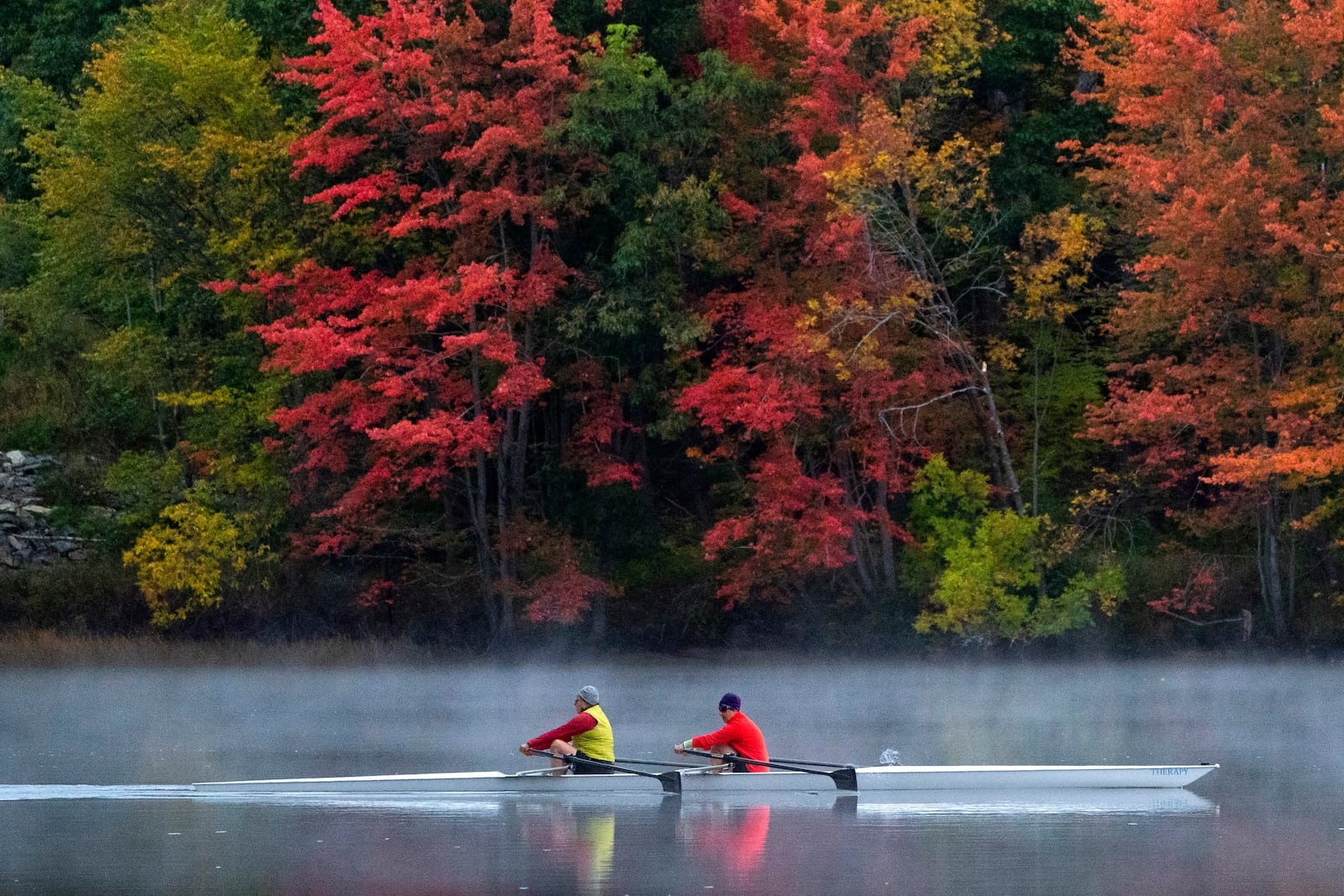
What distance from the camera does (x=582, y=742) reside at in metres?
18.3

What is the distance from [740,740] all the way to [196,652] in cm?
1852

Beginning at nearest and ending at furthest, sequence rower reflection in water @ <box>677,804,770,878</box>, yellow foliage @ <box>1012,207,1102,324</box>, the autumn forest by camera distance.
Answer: rower reflection in water @ <box>677,804,770,878</box>, the autumn forest, yellow foliage @ <box>1012,207,1102,324</box>

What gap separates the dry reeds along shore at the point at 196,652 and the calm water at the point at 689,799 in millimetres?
2768

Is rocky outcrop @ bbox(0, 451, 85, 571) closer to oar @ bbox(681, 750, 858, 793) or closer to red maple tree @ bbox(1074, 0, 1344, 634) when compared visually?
red maple tree @ bbox(1074, 0, 1344, 634)

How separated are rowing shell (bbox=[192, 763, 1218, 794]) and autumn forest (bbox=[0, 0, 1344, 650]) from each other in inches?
503

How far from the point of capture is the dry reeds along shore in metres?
33.5

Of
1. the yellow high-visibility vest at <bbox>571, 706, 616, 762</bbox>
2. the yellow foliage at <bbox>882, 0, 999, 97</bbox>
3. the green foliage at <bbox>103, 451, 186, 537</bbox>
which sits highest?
the yellow foliage at <bbox>882, 0, 999, 97</bbox>

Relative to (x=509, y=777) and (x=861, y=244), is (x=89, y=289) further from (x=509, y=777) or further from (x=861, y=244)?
(x=509, y=777)

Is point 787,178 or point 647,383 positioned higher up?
point 787,178

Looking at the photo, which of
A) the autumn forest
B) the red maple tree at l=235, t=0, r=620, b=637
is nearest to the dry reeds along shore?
the autumn forest

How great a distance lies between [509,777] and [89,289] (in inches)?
1080

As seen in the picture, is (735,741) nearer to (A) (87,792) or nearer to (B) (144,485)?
(A) (87,792)

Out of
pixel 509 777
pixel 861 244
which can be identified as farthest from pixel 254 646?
pixel 509 777

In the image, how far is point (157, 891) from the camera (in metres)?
12.6
